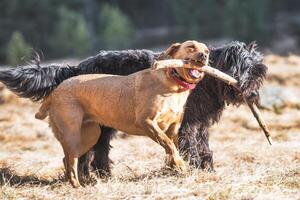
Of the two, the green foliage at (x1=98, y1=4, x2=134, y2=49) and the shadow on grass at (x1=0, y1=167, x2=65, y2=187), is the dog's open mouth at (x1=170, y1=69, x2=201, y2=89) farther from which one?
the green foliage at (x1=98, y1=4, x2=134, y2=49)

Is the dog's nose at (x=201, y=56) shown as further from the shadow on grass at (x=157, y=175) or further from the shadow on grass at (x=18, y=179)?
the shadow on grass at (x=18, y=179)

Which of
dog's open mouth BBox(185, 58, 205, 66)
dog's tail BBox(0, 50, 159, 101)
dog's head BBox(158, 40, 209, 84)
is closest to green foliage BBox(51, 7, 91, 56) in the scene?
dog's tail BBox(0, 50, 159, 101)

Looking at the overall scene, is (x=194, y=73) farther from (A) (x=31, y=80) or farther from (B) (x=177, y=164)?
(A) (x=31, y=80)

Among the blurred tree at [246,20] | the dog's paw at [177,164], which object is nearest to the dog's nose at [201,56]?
the dog's paw at [177,164]

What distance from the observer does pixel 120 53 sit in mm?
7312

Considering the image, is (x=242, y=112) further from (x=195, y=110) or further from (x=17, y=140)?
(x=195, y=110)

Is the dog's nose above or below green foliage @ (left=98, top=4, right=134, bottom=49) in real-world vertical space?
below

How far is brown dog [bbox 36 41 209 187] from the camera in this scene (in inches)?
233

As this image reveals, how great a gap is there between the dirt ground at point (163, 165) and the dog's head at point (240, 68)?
2.66 feet

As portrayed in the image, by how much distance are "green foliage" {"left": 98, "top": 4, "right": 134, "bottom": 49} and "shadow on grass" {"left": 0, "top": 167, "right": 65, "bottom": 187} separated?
25.7m

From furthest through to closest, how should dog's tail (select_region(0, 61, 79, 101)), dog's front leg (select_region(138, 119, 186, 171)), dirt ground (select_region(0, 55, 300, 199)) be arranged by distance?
dog's tail (select_region(0, 61, 79, 101)) < dog's front leg (select_region(138, 119, 186, 171)) < dirt ground (select_region(0, 55, 300, 199))

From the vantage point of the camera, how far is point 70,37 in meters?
31.9

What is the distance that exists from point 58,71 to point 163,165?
1633 millimetres

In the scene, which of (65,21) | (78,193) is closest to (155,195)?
(78,193)
